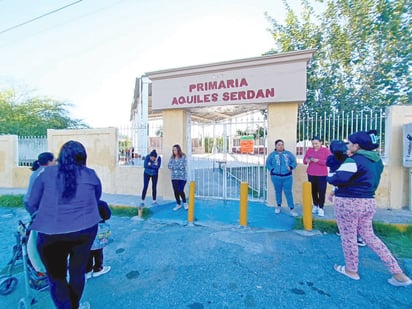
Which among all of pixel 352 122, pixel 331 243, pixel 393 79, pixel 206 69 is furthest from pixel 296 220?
pixel 393 79

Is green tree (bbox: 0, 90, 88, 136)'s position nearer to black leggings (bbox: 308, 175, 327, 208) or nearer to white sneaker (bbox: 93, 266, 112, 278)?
white sneaker (bbox: 93, 266, 112, 278)

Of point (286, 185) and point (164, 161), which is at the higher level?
point (164, 161)

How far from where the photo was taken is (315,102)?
859 cm

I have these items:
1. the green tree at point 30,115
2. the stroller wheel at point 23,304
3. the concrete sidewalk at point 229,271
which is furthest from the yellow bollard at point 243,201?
the green tree at point 30,115

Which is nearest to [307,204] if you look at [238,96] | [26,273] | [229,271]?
[229,271]

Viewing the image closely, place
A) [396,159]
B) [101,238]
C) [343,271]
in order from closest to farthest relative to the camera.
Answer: [101,238] → [343,271] → [396,159]

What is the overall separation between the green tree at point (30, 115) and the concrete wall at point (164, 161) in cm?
539

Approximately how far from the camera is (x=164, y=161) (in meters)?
6.81

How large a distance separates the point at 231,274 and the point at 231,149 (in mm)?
4125

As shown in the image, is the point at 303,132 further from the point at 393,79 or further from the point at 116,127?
the point at 116,127

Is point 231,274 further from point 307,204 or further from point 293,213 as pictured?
point 293,213

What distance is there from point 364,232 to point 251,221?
8.08 ft

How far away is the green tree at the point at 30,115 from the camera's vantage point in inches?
538

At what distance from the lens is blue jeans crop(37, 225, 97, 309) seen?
5.87 feet
